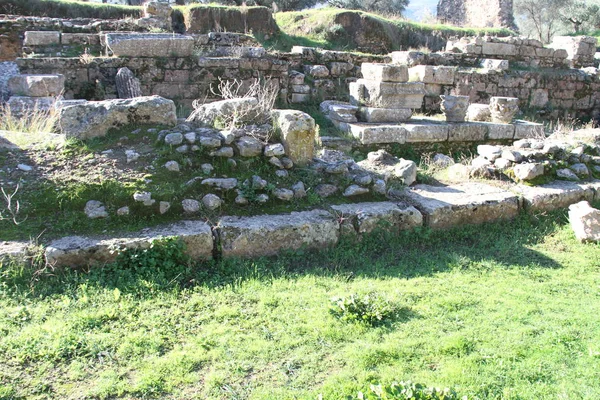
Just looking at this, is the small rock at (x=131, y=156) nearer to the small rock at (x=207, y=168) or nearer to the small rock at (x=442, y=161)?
the small rock at (x=207, y=168)

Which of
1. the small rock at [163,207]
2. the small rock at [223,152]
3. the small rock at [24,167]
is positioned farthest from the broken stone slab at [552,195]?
the small rock at [24,167]

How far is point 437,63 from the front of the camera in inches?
588

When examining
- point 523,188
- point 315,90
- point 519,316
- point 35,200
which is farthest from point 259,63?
point 519,316

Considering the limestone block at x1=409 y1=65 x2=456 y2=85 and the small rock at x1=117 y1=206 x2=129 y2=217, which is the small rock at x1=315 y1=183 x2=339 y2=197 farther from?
the limestone block at x1=409 y1=65 x2=456 y2=85

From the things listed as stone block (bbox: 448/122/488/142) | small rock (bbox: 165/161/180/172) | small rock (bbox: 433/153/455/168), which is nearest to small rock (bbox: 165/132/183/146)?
small rock (bbox: 165/161/180/172)

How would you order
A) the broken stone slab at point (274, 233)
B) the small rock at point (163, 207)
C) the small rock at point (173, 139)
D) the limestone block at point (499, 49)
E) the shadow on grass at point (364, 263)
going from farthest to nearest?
the limestone block at point (499, 49) < the small rock at point (173, 139) < the small rock at point (163, 207) < the broken stone slab at point (274, 233) < the shadow on grass at point (364, 263)

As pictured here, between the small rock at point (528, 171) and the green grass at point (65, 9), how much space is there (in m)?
16.3

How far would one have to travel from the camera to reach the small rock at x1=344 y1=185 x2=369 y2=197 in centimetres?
611

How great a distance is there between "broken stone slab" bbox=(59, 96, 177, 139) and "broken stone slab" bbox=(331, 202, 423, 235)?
2.44m

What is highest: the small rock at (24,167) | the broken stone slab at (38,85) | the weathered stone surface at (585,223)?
the broken stone slab at (38,85)

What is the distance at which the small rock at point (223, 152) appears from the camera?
576cm

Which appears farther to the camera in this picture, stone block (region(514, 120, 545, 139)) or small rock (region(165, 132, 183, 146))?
stone block (region(514, 120, 545, 139))

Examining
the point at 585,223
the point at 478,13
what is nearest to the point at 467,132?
the point at 585,223

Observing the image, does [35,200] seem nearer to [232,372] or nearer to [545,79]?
[232,372]
